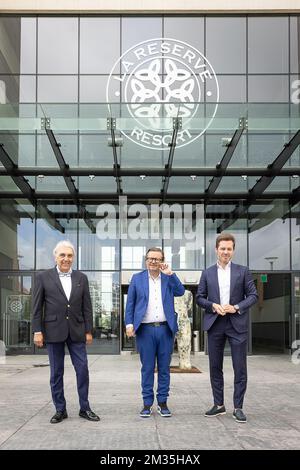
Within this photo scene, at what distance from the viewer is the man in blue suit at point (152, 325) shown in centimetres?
605

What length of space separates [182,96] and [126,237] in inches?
162

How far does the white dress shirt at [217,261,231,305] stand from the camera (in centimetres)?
606

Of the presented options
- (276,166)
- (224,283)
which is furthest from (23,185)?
(224,283)

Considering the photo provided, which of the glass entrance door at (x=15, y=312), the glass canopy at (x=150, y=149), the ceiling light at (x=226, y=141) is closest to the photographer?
the glass canopy at (x=150, y=149)

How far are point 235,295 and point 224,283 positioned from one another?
17 centimetres

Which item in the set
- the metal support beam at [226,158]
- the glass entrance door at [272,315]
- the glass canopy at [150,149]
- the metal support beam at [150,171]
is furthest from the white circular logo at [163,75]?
the glass entrance door at [272,315]

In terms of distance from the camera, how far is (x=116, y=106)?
15.3 m

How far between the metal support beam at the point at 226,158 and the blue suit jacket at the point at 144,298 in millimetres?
8028

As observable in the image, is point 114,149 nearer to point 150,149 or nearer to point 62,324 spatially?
point 150,149

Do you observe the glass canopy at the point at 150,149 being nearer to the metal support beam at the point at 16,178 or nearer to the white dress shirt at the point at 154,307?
the metal support beam at the point at 16,178

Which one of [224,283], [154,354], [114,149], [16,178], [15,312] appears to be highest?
[114,149]

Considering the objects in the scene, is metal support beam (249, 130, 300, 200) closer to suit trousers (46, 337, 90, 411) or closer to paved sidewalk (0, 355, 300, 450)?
paved sidewalk (0, 355, 300, 450)

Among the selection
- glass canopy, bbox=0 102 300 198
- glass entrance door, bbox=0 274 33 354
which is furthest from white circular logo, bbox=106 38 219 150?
glass entrance door, bbox=0 274 33 354

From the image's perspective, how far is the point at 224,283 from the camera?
6086mm
